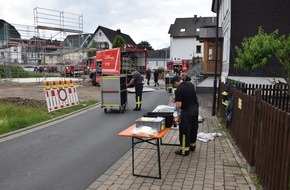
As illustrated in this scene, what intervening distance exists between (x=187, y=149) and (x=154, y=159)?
0.75 meters

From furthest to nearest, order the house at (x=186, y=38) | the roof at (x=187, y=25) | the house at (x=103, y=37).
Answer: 1. the house at (x=103, y=37)
2. the roof at (x=187, y=25)
3. the house at (x=186, y=38)

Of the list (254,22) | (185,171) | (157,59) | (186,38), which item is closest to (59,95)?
(185,171)

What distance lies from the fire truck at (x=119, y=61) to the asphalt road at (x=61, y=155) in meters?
14.1

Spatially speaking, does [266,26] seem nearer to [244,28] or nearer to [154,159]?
[244,28]

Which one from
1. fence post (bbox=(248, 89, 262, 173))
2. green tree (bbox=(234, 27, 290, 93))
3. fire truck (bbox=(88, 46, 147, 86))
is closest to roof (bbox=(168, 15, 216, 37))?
fire truck (bbox=(88, 46, 147, 86))

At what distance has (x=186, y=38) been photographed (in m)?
66.6

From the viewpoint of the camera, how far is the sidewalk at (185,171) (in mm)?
5105

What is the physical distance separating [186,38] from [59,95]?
185 ft

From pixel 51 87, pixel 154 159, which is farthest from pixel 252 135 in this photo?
pixel 51 87

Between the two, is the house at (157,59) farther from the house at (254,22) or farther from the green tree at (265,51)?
the green tree at (265,51)

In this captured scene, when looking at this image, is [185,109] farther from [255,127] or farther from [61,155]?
[61,155]

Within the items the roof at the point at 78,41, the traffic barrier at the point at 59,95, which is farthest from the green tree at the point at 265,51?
the roof at the point at 78,41

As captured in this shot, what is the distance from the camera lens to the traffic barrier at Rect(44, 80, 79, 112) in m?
12.1

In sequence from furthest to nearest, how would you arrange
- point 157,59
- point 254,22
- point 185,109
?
1. point 157,59
2. point 254,22
3. point 185,109
